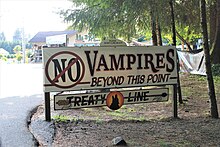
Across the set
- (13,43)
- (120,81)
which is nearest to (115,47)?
(120,81)

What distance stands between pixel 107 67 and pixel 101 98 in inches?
25.3

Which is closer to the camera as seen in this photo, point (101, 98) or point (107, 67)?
point (101, 98)

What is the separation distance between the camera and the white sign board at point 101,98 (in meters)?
6.12

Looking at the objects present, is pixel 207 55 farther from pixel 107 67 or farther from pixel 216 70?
pixel 216 70

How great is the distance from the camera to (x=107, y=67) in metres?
6.40

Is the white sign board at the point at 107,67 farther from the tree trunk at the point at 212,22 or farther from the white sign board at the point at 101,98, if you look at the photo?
the tree trunk at the point at 212,22

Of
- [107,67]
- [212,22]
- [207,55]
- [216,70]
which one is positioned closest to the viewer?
[107,67]

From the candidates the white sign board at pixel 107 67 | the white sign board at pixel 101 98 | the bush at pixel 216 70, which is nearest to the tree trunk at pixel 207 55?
the white sign board at pixel 107 67

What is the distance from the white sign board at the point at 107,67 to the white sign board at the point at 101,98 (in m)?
0.16

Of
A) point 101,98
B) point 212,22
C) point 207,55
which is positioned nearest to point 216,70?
point 212,22

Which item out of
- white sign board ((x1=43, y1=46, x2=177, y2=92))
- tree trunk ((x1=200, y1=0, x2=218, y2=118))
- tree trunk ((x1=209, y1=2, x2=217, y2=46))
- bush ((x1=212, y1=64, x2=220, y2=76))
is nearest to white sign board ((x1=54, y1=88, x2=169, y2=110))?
white sign board ((x1=43, y1=46, x2=177, y2=92))

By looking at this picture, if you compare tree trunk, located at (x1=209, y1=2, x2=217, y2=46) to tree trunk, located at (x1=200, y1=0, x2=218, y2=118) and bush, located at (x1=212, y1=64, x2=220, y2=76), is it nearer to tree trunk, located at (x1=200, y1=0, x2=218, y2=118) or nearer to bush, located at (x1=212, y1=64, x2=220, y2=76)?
bush, located at (x1=212, y1=64, x2=220, y2=76)

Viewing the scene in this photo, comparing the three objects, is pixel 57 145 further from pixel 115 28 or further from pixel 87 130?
pixel 115 28

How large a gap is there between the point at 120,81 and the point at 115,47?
2.32ft
